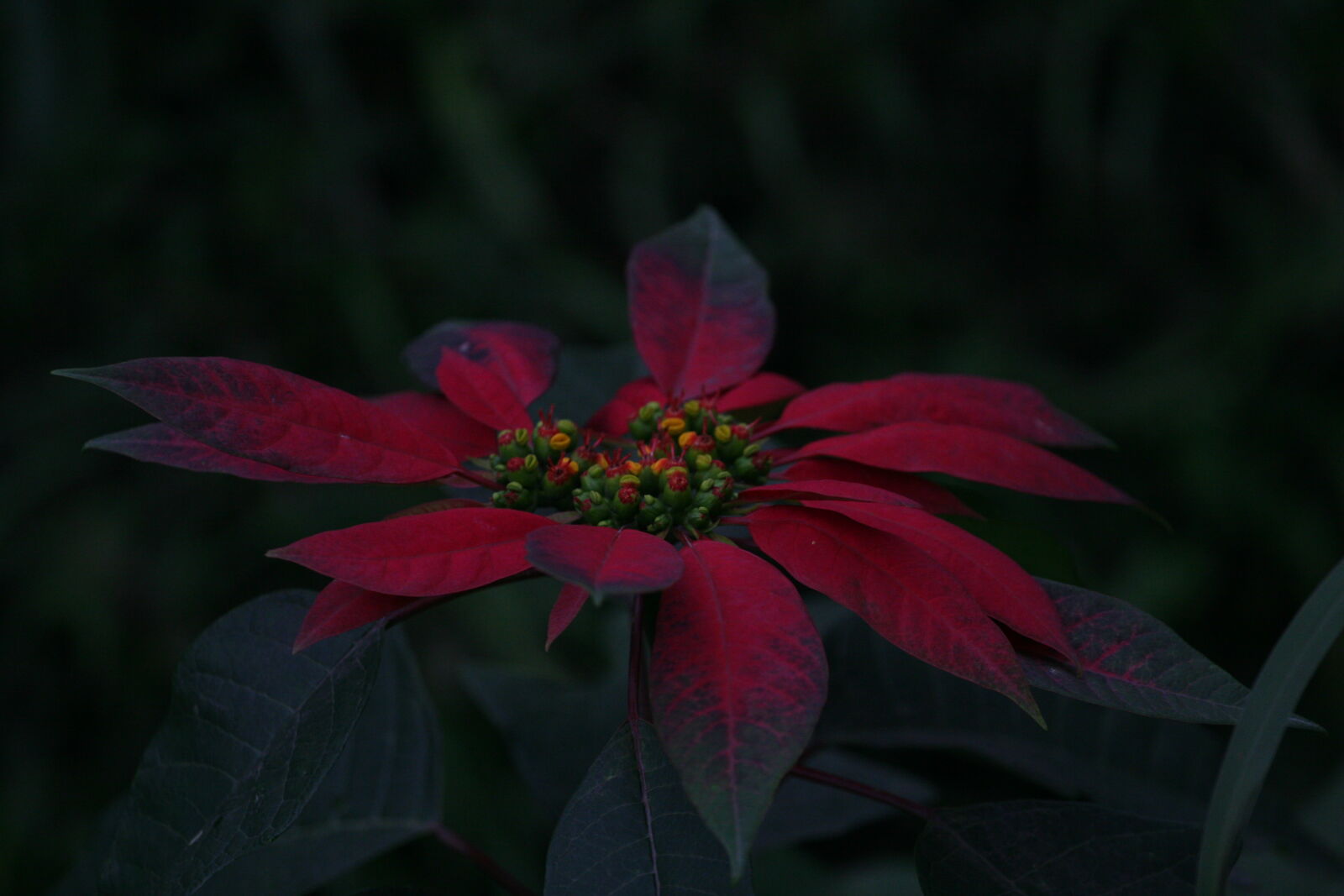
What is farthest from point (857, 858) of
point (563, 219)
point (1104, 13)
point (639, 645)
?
point (1104, 13)

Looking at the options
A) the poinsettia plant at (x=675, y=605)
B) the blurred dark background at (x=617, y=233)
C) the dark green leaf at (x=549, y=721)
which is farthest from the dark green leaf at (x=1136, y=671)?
the blurred dark background at (x=617, y=233)

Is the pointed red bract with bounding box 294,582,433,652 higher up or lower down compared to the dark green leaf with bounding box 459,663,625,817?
higher up

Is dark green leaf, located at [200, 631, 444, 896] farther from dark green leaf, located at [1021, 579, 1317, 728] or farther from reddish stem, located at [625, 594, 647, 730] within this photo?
dark green leaf, located at [1021, 579, 1317, 728]

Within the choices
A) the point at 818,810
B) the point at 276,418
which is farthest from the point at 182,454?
the point at 818,810

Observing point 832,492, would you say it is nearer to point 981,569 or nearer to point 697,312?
point 981,569

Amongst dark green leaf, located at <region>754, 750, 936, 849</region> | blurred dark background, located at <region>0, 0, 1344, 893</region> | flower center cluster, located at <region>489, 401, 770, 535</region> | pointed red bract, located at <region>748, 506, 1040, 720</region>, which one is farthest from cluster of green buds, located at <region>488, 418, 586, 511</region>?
blurred dark background, located at <region>0, 0, 1344, 893</region>

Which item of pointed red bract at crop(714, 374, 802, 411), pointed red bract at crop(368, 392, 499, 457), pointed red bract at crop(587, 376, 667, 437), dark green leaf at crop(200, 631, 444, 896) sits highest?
pointed red bract at crop(368, 392, 499, 457)
